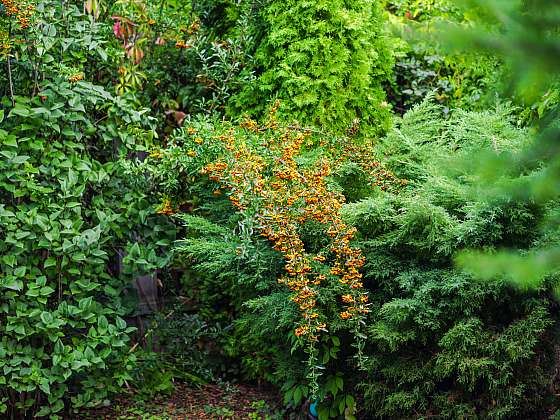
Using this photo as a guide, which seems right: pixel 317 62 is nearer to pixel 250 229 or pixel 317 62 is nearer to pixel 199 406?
pixel 250 229

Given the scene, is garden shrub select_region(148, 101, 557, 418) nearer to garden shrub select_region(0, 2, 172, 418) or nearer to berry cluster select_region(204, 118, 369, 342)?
berry cluster select_region(204, 118, 369, 342)

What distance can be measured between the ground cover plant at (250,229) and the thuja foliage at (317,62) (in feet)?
0.05

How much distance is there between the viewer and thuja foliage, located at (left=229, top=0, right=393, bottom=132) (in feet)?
13.5

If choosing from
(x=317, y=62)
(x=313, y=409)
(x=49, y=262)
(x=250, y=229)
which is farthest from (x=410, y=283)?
(x=49, y=262)

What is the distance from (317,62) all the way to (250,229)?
1.43 m

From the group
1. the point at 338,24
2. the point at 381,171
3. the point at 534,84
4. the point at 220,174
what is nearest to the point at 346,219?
the point at 381,171

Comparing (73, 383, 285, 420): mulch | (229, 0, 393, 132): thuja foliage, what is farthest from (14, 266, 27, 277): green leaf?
(229, 0, 393, 132): thuja foliage

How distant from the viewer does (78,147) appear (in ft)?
12.1

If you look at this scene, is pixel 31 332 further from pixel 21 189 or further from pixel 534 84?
pixel 534 84

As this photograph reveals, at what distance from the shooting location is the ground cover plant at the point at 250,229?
2984 mm

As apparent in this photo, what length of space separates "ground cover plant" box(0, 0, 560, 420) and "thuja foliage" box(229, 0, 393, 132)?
0.01m

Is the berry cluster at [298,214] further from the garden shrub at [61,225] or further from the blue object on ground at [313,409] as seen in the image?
the garden shrub at [61,225]

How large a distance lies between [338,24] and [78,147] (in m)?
1.75

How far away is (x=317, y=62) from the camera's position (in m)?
4.17
